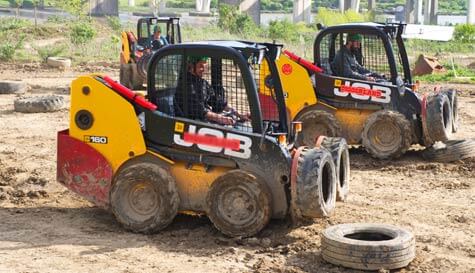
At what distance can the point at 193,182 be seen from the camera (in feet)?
31.9

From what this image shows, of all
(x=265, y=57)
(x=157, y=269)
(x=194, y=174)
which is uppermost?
(x=265, y=57)

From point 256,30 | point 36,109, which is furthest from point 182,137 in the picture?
point 256,30

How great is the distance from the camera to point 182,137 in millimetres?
9672

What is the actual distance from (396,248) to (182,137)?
8.38 feet

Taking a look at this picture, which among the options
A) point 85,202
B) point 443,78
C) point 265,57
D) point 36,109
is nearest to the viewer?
point 265,57

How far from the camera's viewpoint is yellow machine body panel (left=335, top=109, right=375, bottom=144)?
46.3 ft

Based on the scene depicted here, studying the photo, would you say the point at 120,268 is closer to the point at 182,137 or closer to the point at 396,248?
the point at 182,137

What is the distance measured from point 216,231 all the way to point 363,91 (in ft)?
16.6

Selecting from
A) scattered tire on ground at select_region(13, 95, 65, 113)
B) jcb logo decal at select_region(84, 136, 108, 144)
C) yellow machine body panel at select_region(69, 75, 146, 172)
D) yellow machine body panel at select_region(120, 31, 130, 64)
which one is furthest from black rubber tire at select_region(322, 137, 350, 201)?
yellow machine body panel at select_region(120, 31, 130, 64)

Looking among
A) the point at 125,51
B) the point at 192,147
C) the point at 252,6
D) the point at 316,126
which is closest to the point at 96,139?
the point at 192,147

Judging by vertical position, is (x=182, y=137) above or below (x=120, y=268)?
above

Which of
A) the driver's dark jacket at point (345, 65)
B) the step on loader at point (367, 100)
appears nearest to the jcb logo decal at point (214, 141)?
the step on loader at point (367, 100)

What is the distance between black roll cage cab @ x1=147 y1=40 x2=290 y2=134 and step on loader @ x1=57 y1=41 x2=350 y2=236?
0.03 ft

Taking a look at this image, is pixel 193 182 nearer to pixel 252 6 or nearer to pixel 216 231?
pixel 216 231
